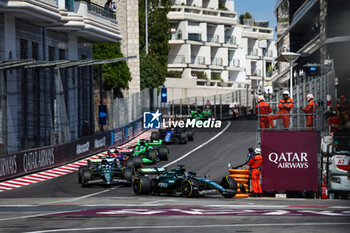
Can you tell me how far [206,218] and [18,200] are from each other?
29.8ft

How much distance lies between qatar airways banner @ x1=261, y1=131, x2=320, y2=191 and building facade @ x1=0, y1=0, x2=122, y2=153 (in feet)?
39.9

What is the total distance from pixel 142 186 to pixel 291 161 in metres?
4.86

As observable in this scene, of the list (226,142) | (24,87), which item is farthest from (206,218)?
(226,142)

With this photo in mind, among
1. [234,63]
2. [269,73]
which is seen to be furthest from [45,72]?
[269,73]

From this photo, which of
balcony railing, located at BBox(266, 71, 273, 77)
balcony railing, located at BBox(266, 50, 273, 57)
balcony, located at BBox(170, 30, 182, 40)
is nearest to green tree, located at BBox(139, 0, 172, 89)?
balcony, located at BBox(170, 30, 182, 40)

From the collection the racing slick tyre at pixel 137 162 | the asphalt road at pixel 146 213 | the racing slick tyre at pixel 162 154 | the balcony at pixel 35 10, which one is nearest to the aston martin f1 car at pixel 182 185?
the asphalt road at pixel 146 213

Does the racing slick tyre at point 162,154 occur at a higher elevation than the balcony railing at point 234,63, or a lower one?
lower

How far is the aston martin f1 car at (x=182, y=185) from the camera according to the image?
74.1 ft

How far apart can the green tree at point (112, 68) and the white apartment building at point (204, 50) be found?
24.7 m

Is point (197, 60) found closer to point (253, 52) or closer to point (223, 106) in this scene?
point (253, 52)

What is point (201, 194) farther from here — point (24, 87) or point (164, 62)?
point (164, 62)

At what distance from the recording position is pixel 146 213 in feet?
55.7

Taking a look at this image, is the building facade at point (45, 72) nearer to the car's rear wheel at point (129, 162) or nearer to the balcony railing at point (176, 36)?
the car's rear wheel at point (129, 162)

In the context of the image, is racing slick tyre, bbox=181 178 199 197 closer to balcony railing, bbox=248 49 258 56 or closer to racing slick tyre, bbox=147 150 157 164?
racing slick tyre, bbox=147 150 157 164
